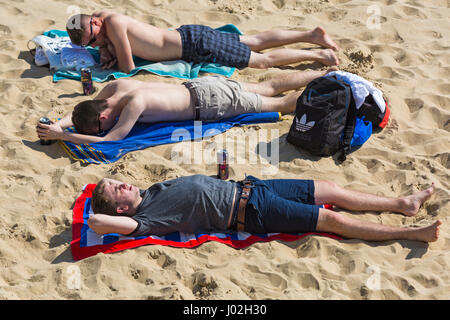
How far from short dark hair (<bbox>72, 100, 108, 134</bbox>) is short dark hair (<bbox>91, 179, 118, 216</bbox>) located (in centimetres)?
130

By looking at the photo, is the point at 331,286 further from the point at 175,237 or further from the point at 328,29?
the point at 328,29

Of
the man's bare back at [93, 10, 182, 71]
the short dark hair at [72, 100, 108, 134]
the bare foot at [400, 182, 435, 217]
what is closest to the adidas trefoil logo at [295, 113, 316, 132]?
the bare foot at [400, 182, 435, 217]

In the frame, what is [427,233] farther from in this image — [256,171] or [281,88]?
[281,88]

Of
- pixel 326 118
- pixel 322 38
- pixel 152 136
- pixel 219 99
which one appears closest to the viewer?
pixel 326 118

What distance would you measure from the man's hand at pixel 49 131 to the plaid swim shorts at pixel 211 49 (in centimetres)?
202

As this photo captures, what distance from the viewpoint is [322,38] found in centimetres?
Result: 707

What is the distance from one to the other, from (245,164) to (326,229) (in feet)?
4.12

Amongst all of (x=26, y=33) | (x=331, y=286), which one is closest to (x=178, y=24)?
(x=26, y=33)

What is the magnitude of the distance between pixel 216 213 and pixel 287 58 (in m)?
3.10

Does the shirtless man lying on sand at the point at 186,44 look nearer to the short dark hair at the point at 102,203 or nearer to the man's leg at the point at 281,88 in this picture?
the man's leg at the point at 281,88

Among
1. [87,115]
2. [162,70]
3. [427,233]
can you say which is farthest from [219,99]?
[427,233]

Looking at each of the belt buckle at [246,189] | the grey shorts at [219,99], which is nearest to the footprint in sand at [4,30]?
the grey shorts at [219,99]

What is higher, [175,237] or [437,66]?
[437,66]
